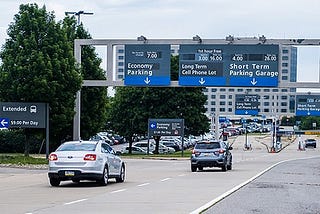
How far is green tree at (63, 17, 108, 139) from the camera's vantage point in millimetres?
56938

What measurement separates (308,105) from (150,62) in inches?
1614

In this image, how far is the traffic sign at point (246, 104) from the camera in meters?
88.1

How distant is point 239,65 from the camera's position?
46594 mm

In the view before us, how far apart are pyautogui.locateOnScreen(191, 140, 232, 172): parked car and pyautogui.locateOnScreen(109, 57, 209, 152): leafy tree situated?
36.9 meters

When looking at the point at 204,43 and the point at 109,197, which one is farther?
the point at 204,43

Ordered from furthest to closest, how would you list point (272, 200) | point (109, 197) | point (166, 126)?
point (166, 126), point (109, 197), point (272, 200)

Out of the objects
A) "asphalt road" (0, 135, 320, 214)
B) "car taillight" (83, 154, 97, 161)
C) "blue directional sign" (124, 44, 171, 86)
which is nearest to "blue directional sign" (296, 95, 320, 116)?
"blue directional sign" (124, 44, 171, 86)

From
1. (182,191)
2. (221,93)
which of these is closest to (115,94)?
(182,191)

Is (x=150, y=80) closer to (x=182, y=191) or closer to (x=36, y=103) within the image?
(x=36, y=103)

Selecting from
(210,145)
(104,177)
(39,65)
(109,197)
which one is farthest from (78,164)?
(39,65)

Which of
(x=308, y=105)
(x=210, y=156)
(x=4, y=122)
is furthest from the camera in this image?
(x=308, y=105)

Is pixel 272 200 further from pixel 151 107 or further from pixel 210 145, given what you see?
pixel 151 107

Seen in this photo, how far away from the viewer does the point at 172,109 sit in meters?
75.2

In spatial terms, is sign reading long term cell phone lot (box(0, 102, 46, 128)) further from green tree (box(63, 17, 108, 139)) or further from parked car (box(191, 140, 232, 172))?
green tree (box(63, 17, 108, 139))
